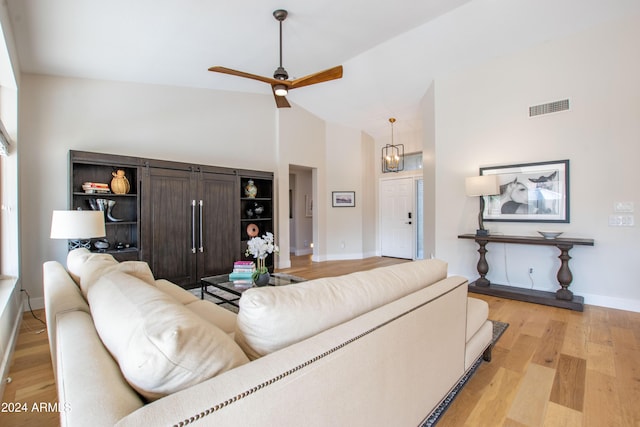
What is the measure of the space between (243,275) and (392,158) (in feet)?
14.7

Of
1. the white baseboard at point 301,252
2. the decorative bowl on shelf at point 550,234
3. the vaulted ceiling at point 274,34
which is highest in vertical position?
the vaulted ceiling at point 274,34

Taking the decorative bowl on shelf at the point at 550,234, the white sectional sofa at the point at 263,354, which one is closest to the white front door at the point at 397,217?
the decorative bowl on shelf at the point at 550,234

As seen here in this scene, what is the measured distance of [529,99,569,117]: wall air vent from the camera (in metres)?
3.45

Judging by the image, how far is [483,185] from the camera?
147 inches

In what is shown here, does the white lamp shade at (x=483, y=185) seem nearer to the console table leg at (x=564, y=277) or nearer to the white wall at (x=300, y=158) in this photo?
the console table leg at (x=564, y=277)

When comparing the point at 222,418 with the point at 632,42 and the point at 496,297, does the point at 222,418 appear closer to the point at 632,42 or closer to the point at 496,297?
the point at 496,297

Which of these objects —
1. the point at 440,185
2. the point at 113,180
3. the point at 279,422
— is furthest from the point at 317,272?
the point at 279,422

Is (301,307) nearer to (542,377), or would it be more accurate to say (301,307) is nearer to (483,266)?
(542,377)

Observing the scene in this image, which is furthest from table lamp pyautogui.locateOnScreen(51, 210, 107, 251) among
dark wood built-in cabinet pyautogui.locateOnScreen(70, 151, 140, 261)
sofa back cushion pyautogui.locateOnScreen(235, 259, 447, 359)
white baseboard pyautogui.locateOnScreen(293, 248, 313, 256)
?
white baseboard pyautogui.locateOnScreen(293, 248, 313, 256)

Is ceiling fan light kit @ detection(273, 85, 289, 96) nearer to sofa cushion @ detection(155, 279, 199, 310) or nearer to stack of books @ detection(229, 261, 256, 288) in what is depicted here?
stack of books @ detection(229, 261, 256, 288)

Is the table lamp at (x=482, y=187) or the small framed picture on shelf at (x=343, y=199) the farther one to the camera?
the small framed picture on shelf at (x=343, y=199)

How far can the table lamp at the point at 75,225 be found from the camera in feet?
7.47

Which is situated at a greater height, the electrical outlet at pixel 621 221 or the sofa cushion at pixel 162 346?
the electrical outlet at pixel 621 221

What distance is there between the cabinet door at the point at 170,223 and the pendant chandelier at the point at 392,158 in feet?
13.5
